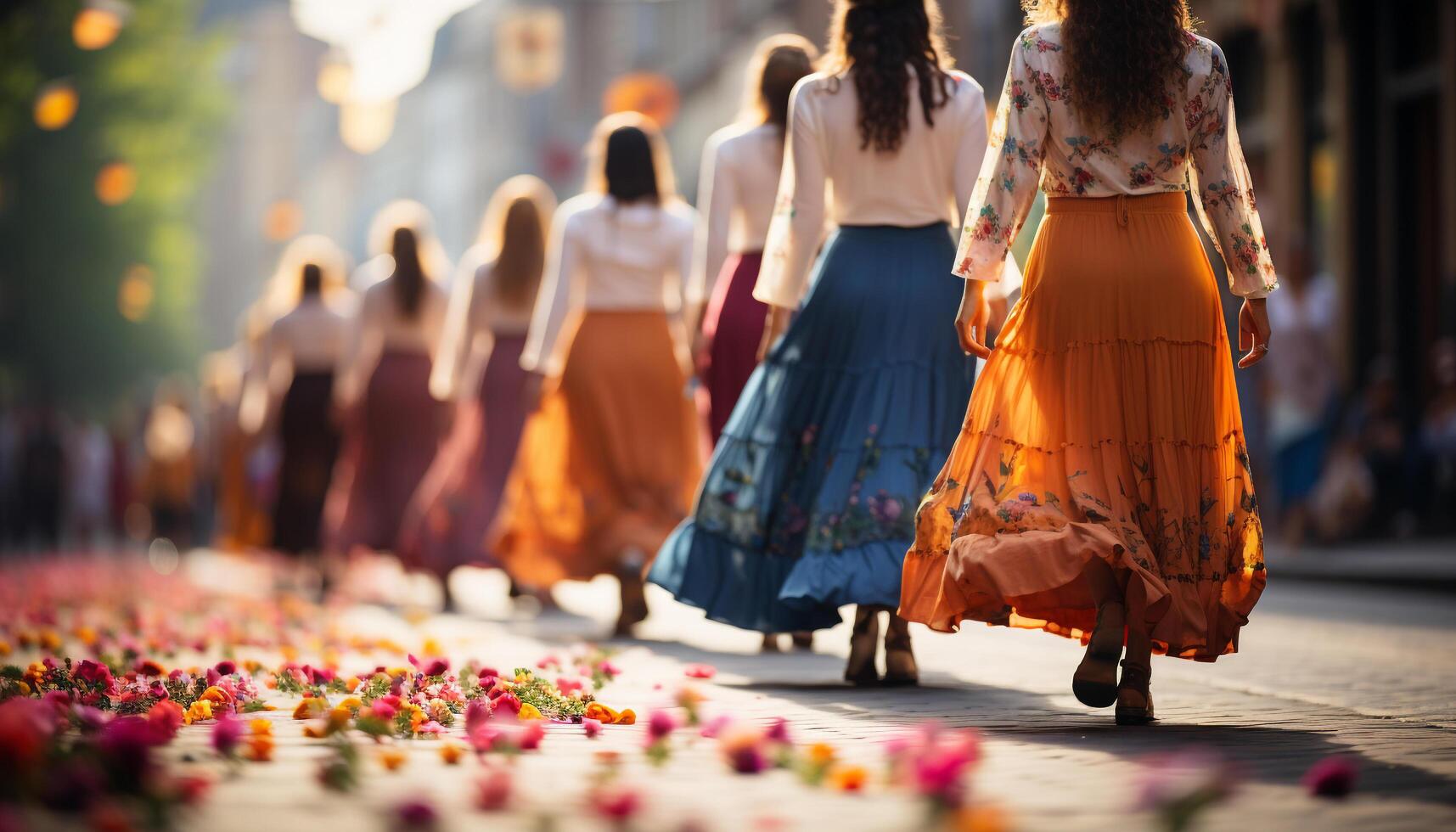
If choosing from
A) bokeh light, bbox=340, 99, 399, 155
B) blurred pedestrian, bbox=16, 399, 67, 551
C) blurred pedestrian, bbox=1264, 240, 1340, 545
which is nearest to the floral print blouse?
blurred pedestrian, bbox=1264, 240, 1340, 545

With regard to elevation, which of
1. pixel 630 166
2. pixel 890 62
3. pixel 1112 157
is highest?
pixel 630 166

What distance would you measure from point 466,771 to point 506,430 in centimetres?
827

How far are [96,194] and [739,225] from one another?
28.8 meters

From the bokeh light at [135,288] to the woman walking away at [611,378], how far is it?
28.9m

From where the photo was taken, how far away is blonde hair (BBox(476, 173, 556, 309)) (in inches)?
483

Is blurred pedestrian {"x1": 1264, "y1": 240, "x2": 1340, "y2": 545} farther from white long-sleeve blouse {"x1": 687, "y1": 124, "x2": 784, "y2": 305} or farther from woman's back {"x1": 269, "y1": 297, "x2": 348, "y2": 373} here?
white long-sleeve blouse {"x1": 687, "y1": 124, "x2": 784, "y2": 305}

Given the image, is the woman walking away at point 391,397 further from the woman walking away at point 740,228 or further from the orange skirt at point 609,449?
the woman walking away at point 740,228

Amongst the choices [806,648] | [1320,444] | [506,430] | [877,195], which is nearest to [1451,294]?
[1320,444]

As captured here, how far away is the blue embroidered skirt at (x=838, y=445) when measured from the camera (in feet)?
23.2

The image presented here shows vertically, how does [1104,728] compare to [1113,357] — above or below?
below

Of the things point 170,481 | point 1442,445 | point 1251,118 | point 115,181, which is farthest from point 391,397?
point 115,181

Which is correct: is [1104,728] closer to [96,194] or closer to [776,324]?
[776,324]

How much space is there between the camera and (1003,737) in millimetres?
→ 5523

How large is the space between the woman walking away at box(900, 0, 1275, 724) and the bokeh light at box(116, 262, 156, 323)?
33.6 metres
